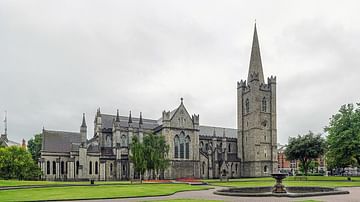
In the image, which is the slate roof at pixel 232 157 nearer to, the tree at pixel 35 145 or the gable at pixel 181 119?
the gable at pixel 181 119

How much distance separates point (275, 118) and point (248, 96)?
339 inches

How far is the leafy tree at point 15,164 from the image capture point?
205 ft

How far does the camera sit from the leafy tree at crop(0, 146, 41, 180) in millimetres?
62625

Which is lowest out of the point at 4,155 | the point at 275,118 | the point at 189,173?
the point at 189,173

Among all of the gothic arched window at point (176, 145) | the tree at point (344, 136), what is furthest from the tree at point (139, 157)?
the tree at point (344, 136)

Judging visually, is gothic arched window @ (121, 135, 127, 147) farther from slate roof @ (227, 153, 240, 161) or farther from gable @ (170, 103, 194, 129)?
slate roof @ (227, 153, 240, 161)

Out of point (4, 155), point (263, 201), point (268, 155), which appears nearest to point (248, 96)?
point (268, 155)

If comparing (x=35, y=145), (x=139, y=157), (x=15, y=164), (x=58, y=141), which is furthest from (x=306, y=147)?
(x=35, y=145)

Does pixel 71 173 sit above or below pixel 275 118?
below

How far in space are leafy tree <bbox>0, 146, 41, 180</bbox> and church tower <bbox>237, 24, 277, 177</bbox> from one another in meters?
49.2

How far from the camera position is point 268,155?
89.1 meters

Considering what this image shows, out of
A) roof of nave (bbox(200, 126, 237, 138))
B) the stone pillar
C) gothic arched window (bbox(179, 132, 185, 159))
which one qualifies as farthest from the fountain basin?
roof of nave (bbox(200, 126, 237, 138))

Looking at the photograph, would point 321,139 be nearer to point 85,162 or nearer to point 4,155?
point 85,162

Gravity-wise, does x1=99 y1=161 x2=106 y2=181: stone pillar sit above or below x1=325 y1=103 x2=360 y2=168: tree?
below
